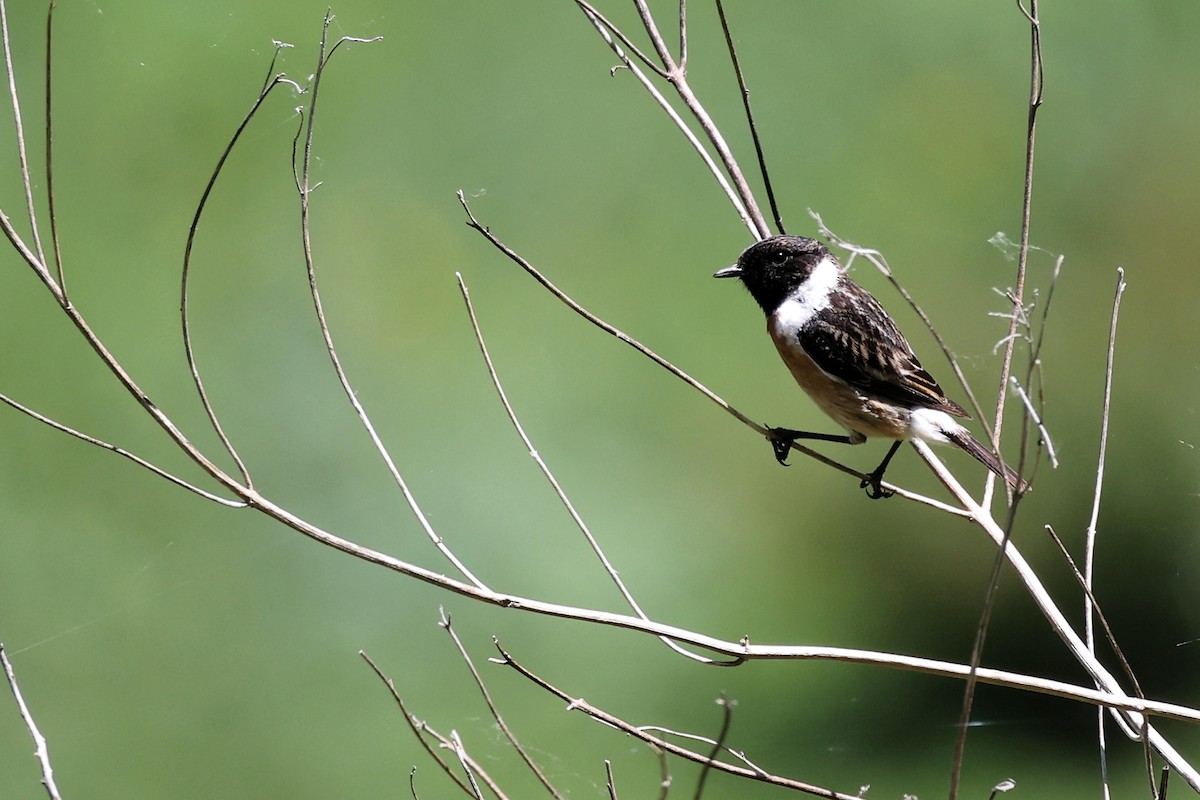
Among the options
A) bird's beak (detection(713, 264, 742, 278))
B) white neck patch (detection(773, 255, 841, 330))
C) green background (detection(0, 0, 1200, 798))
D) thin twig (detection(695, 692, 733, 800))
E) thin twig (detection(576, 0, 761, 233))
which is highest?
thin twig (detection(576, 0, 761, 233))

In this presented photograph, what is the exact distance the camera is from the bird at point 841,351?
222cm

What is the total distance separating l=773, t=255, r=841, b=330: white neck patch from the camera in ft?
7.61

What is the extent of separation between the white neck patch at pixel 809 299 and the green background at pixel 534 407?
1.72 m

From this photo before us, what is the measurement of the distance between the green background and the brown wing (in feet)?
5.60

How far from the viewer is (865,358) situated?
2.28m

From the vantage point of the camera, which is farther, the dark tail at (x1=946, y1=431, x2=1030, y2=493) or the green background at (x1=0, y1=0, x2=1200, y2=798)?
the green background at (x1=0, y1=0, x2=1200, y2=798)

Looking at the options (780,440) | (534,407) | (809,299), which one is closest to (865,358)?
(809,299)

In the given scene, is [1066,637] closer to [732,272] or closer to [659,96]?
[659,96]

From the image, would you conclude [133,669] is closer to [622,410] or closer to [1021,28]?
[622,410]

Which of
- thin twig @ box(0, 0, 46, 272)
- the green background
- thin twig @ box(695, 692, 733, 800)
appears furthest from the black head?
the green background

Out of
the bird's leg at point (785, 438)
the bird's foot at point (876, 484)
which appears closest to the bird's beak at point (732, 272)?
the bird's leg at point (785, 438)

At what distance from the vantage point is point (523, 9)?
5.19 meters

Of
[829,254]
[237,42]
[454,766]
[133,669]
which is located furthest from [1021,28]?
[133,669]

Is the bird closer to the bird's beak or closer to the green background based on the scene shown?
the bird's beak
